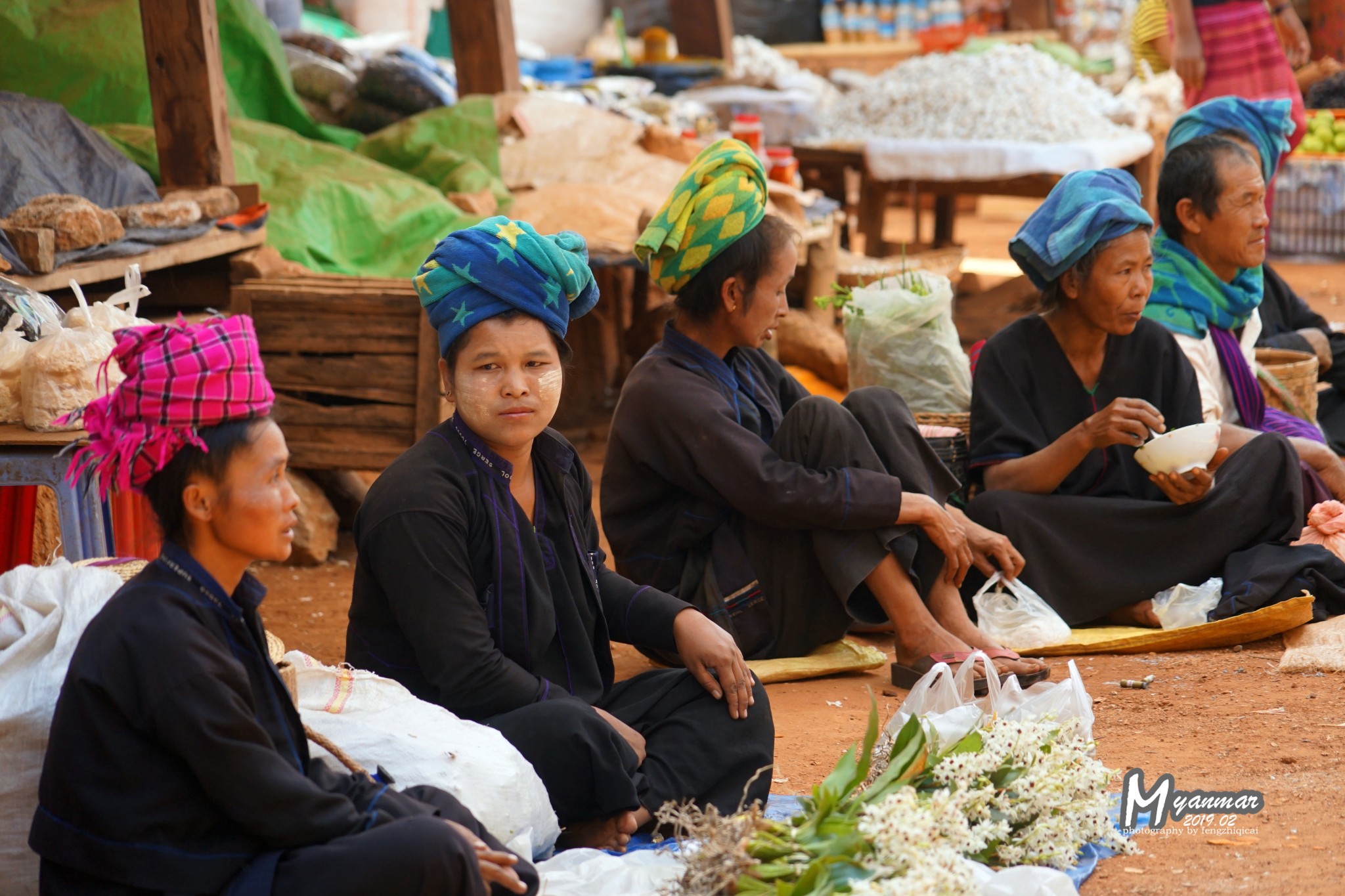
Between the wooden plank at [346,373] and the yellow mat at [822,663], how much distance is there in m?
1.81

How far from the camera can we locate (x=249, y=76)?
666 cm

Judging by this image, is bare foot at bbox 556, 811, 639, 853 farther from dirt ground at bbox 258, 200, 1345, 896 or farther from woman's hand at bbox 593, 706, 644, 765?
dirt ground at bbox 258, 200, 1345, 896

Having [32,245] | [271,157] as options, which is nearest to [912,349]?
[32,245]

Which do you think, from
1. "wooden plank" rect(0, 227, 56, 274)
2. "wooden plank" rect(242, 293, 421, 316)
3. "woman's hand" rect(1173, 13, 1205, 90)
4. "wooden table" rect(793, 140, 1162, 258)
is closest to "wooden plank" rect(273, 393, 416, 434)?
"wooden plank" rect(242, 293, 421, 316)

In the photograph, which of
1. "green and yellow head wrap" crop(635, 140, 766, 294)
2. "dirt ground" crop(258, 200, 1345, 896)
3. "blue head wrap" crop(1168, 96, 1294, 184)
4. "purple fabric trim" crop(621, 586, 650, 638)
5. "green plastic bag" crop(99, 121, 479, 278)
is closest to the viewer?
"dirt ground" crop(258, 200, 1345, 896)

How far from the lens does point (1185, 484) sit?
3.71 metres

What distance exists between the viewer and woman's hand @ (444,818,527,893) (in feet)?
6.34

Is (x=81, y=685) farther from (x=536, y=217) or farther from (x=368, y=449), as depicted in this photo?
(x=536, y=217)

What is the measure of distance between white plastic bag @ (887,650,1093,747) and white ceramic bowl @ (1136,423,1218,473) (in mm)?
1123

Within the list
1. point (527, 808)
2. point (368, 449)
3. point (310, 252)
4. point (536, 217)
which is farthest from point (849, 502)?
point (536, 217)

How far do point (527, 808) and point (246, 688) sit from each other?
0.61 metres

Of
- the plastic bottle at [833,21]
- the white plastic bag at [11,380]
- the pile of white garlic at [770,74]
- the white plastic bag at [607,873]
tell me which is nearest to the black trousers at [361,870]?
the white plastic bag at [607,873]

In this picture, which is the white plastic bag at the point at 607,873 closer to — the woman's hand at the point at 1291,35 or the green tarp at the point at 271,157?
the green tarp at the point at 271,157

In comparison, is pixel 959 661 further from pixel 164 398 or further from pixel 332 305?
pixel 332 305
